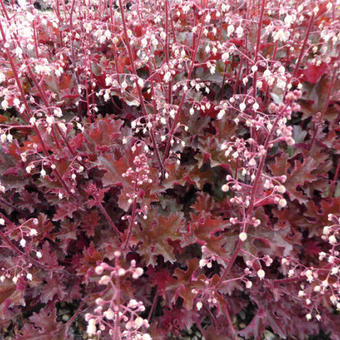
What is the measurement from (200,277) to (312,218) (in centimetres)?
112

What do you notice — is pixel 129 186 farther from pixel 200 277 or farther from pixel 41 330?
pixel 41 330

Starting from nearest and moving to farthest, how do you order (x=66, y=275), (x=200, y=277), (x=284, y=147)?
(x=200, y=277)
(x=66, y=275)
(x=284, y=147)

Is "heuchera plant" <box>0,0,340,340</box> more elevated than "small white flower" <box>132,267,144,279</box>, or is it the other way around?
"small white flower" <box>132,267,144,279</box>

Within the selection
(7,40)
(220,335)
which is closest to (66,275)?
(220,335)

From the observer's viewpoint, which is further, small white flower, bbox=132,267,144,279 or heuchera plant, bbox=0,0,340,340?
heuchera plant, bbox=0,0,340,340

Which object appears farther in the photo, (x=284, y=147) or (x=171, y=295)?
(x=284, y=147)

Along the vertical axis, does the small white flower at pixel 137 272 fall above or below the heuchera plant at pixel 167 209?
above

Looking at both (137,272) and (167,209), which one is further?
(167,209)

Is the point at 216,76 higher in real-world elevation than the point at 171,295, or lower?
higher

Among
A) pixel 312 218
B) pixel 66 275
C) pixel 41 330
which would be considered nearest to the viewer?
pixel 41 330

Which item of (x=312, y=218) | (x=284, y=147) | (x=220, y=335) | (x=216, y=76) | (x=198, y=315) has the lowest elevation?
(x=220, y=335)

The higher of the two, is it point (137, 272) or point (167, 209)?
point (137, 272)

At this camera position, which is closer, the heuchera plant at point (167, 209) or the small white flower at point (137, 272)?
the small white flower at point (137, 272)

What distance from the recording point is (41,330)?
7.36 feet
